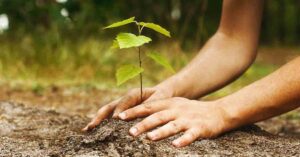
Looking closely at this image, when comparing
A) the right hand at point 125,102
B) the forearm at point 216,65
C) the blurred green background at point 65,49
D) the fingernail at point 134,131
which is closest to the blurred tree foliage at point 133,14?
the blurred green background at point 65,49

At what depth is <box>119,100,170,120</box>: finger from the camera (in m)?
1.71

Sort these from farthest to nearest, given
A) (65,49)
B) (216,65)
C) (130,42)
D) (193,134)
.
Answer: (65,49), (216,65), (193,134), (130,42)

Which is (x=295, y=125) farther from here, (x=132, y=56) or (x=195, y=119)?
(x=132, y=56)

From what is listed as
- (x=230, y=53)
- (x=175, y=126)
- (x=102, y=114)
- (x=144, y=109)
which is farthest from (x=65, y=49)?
(x=175, y=126)

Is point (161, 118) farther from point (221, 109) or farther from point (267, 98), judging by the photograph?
point (267, 98)

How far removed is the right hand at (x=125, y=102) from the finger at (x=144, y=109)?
82mm

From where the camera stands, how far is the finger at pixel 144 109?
1708 millimetres

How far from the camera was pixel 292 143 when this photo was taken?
1.77 m

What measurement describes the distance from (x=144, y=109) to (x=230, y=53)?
0.54 metres

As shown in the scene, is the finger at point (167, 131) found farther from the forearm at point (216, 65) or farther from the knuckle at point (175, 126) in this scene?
the forearm at point (216, 65)

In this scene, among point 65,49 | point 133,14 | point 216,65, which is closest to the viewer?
point 216,65

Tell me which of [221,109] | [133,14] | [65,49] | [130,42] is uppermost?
[133,14]

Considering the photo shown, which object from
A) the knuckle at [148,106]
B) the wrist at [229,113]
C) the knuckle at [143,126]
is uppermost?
the knuckle at [148,106]

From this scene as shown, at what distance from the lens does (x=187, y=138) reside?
1.61 m
